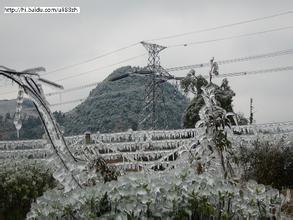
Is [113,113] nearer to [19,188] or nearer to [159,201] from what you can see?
[19,188]

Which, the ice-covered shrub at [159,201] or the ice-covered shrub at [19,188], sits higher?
the ice-covered shrub at [159,201]

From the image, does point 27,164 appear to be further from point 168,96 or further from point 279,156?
point 168,96

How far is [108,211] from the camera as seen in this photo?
412cm

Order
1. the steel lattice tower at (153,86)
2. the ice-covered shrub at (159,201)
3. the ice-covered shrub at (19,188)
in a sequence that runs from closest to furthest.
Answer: the ice-covered shrub at (159,201) < the ice-covered shrub at (19,188) < the steel lattice tower at (153,86)

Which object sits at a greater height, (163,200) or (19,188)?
(163,200)

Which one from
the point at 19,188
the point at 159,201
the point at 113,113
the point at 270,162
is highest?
the point at 113,113

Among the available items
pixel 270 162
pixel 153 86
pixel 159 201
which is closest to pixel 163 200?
pixel 159 201

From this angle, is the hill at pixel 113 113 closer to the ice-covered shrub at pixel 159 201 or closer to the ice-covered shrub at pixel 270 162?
the ice-covered shrub at pixel 270 162

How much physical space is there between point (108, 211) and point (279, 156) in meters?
9.39

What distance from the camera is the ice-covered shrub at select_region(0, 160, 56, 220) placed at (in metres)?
8.91

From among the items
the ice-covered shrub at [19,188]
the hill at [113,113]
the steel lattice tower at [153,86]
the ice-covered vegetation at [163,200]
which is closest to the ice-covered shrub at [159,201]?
the ice-covered vegetation at [163,200]

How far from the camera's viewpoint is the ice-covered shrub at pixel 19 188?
29.2 ft

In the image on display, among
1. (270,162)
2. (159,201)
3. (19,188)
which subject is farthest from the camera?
(270,162)

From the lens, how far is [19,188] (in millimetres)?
9086
